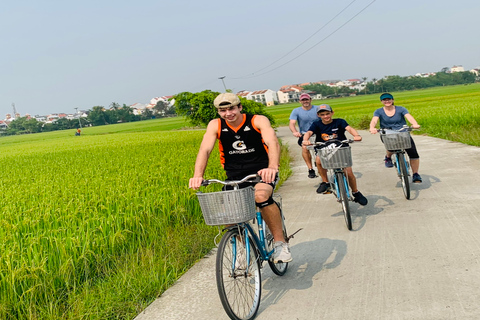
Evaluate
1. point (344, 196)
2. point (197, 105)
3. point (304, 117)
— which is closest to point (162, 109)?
point (197, 105)

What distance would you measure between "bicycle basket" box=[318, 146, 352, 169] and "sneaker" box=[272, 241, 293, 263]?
2263 mm

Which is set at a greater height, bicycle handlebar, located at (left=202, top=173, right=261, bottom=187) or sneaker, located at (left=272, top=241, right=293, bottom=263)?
bicycle handlebar, located at (left=202, top=173, right=261, bottom=187)

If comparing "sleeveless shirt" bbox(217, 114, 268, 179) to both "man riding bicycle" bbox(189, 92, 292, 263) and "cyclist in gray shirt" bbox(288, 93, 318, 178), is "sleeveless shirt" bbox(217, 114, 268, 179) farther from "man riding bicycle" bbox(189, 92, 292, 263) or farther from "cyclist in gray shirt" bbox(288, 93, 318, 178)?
"cyclist in gray shirt" bbox(288, 93, 318, 178)

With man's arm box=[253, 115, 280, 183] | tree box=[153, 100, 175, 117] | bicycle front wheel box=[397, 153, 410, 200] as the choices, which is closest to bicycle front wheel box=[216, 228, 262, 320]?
man's arm box=[253, 115, 280, 183]

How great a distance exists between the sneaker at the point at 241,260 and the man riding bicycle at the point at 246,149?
0.48 m

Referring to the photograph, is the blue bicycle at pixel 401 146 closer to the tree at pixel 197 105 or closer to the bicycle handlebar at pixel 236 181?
the bicycle handlebar at pixel 236 181

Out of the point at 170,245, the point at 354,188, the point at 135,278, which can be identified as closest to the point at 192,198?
the point at 170,245

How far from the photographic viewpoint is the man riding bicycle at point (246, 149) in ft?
14.7

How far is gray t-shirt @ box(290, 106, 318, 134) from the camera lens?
10.2 m

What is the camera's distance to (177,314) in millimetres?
4457

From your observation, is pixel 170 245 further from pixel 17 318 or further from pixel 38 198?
pixel 38 198

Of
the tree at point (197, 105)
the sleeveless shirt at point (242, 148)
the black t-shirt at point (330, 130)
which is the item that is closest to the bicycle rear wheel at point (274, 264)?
the sleeveless shirt at point (242, 148)

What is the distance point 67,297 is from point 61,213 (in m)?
2.32

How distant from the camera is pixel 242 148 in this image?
466 centimetres
